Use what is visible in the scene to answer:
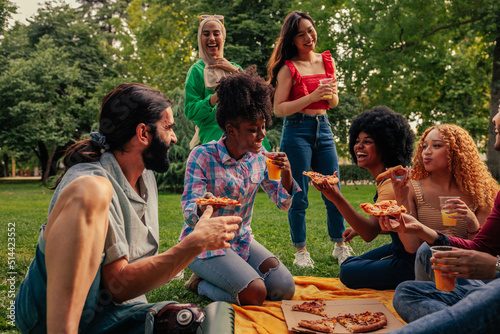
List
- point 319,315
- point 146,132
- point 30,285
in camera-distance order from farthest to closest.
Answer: point 319,315
point 146,132
point 30,285

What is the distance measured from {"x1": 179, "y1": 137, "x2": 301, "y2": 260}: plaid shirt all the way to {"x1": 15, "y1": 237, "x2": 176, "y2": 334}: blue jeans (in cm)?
131

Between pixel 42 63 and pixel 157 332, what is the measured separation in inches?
1074

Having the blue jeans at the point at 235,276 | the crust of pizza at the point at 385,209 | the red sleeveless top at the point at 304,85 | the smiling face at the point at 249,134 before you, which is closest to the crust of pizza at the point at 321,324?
the blue jeans at the point at 235,276

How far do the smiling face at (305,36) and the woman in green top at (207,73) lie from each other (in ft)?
2.41

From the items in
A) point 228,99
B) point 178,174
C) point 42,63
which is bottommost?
point 178,174

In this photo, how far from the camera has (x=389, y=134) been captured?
4227mm

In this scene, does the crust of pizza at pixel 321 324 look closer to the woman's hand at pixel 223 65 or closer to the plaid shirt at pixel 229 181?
the plaid shirt at pixel 229 181

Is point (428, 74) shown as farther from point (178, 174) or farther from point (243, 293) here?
point (243, 293)

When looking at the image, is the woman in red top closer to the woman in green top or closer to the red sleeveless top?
the red sleeveless top

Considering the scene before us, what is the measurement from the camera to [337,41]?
16.9m

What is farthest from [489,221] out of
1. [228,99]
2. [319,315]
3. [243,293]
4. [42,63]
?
[42,63]

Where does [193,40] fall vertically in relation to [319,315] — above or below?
above

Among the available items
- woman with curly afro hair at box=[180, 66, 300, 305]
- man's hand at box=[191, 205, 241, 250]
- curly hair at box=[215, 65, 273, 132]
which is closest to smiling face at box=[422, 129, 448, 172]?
woman with curly afro hair at box=[180, 66, 300, 305]

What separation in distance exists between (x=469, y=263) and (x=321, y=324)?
115 cm
